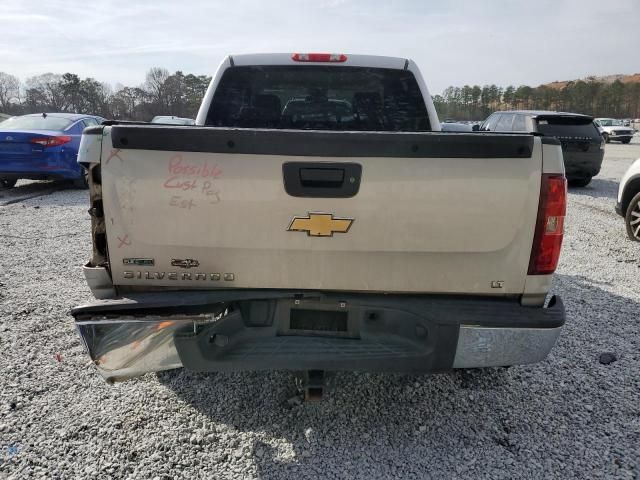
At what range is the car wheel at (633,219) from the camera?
22.4 feet

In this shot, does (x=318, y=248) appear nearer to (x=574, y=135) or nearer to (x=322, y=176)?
(x=322, y=176)

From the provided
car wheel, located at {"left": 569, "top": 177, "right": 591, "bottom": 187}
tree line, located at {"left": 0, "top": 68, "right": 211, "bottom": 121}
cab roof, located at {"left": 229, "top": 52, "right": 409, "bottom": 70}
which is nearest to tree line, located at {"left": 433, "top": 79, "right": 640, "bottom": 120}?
tree line, located at {"left": 0, "top": 68, "right": 211, "bottom": 121}

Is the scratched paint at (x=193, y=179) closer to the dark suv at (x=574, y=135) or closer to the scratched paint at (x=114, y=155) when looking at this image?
the scratched paint at (x=114, y=155)

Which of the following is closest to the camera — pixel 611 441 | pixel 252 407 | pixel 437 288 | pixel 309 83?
pixel 437 288

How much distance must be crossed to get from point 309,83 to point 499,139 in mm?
2137

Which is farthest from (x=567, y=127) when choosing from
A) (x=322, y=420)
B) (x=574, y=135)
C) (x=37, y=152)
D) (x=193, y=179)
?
(x=37, y=152)

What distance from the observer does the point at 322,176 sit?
7.06 ft

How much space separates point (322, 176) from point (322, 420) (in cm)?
148

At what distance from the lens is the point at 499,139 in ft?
7.03

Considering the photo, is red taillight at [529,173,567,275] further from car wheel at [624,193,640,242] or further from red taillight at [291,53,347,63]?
car wheel at [624,193,640,242]

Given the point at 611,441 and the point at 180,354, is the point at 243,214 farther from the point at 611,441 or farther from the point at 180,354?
the point at 611,441

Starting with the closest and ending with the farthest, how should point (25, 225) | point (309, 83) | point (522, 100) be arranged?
1. point (309, 83)
2. point (25, 225)
3. point (522, 100)

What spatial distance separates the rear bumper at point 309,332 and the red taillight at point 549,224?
0.77 ft

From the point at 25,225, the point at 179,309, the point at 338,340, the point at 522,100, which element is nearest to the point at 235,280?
the point at 179,309
